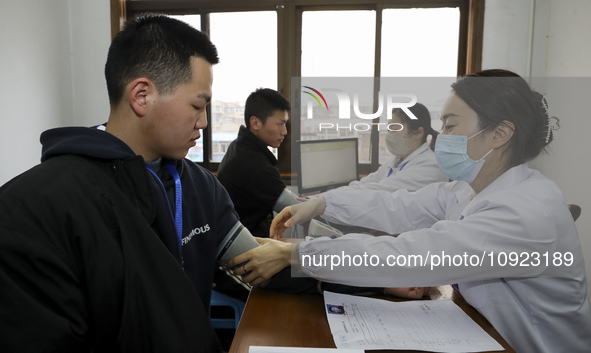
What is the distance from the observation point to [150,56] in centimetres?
92

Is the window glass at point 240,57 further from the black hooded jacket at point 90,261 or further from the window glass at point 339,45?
the black hooded jacket at point 90,261

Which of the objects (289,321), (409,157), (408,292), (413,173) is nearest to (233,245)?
(289,321)

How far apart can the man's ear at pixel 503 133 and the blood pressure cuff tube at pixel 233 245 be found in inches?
31.1

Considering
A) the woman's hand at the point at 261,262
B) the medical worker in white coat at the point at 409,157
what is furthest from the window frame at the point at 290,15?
the woman's hand at the point at 261,262

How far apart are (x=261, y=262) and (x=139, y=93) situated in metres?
0.56

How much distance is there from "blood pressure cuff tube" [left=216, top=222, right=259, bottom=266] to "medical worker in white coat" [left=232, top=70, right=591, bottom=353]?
0.09 meters

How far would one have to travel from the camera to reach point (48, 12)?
306cm

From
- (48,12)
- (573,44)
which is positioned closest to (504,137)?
(573,44)

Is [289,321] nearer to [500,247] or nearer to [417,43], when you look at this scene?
[500,247]

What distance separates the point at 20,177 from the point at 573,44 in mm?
2857

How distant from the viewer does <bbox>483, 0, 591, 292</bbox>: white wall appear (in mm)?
2225

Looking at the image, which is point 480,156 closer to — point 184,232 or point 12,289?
point 184,232

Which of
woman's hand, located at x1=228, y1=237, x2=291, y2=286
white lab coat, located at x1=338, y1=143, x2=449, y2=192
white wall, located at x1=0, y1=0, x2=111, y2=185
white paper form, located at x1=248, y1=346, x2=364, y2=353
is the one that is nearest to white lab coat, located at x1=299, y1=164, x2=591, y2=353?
woman's hand, located at x1=228, y1=237, x2=291, y2=286

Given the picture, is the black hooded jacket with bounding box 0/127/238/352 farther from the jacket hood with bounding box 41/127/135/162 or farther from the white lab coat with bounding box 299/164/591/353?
the white lab coat with bounding box 299/164/591/353
